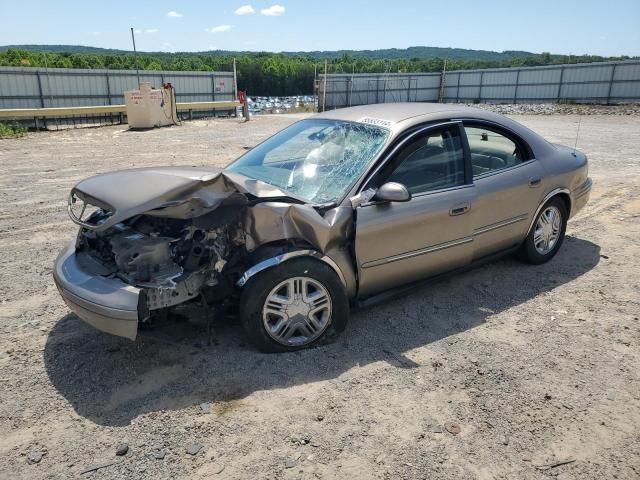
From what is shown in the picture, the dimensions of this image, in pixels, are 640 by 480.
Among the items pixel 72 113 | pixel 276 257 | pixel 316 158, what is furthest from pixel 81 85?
pixel 276 257

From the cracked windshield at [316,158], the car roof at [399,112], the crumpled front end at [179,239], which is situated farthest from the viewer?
the car roof at [399,112]

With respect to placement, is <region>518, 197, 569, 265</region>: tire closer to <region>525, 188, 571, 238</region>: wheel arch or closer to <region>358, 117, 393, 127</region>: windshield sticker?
<region>525, 188, 571, 238</region>: wheel arch

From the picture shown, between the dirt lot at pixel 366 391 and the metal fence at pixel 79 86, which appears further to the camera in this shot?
the metal fence at pixel 79 86

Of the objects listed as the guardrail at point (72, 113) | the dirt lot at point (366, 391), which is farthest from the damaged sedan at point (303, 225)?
the guardrail at point (72, 113)

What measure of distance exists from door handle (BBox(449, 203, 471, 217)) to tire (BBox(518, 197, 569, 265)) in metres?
1.14

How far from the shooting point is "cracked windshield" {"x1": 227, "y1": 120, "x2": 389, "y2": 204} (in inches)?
149

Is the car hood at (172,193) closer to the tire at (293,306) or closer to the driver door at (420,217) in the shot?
the tire at (293,306)

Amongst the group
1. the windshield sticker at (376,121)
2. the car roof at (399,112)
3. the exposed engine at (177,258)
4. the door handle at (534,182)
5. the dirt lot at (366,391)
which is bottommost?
the dirt lot at (366,391)

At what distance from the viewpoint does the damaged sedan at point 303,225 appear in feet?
10.7

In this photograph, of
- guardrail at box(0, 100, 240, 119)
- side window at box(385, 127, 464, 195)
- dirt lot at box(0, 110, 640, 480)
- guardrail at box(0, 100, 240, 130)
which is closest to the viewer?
dirt lot at box(0, 110, 640, 480)

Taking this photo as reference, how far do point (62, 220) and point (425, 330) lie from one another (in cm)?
529

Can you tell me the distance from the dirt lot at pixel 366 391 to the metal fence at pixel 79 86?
19.9 meters

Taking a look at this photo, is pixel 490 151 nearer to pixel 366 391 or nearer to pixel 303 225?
pixel 303 225

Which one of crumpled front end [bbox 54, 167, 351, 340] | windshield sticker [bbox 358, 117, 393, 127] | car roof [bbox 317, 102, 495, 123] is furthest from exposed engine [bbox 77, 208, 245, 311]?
car roof [bbox 317, 102, 495, 123]
